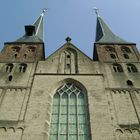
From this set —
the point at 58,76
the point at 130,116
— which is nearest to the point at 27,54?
the point at 58,76

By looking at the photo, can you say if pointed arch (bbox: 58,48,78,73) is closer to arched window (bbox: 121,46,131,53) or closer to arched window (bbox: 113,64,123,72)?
arched window (bbox: 113,64,123,72)

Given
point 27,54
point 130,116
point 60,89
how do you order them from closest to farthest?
point 130,116, point 60,89, point 27,54

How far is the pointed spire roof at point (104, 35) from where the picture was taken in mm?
26547

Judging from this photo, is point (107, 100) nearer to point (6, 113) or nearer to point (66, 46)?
point (6, 113)

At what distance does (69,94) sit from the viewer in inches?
709

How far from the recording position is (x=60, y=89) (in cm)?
1847

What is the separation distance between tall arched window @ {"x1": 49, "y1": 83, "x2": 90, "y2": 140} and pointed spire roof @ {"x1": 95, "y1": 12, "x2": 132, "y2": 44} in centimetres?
915

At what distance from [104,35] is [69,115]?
45.7ft

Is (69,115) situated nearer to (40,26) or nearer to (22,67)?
(22,67)

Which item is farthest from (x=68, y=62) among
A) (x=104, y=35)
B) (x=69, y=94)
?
(x=104, y=35)

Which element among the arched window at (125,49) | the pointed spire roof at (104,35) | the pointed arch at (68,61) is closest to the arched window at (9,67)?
the pointed arch at (68,61)

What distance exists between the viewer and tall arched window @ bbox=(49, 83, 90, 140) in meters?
15.0

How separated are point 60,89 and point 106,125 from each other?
4.50m

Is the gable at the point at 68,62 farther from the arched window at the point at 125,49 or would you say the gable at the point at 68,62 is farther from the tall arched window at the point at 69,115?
the arched window at the point at 125,49
